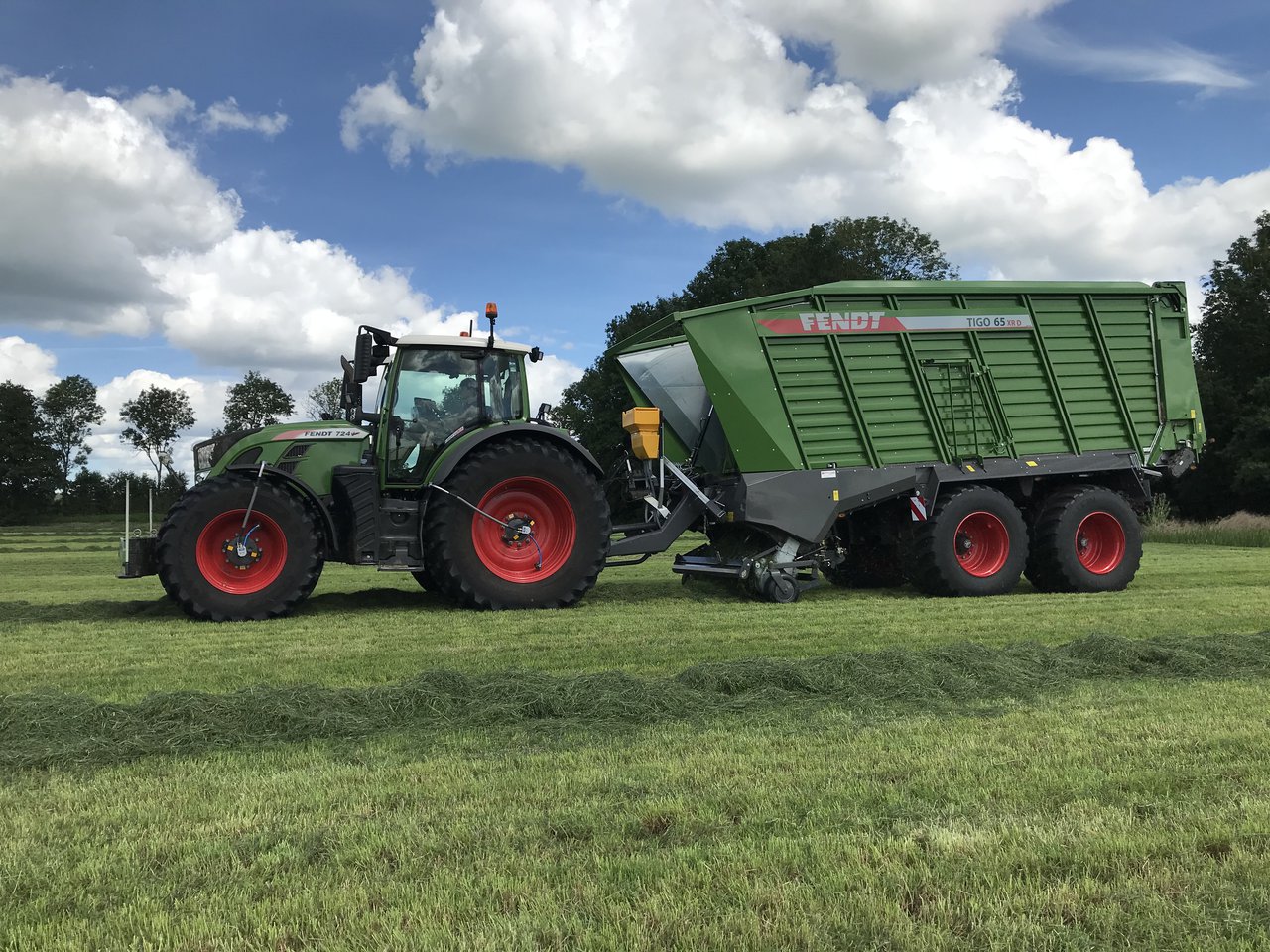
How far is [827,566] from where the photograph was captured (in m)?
10.0

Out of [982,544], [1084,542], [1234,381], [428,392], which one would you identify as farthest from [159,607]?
[1234,381]

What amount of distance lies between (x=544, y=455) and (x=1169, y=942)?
6985mm

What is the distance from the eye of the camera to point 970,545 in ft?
32.7

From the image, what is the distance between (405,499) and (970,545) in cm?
567

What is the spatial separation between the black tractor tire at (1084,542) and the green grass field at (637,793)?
11.6ft

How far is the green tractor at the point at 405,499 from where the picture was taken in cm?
786

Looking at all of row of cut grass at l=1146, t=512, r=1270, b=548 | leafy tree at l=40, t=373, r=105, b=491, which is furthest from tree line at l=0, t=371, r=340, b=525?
row of cut grass at l=1146, t=512, r=1270, b=548

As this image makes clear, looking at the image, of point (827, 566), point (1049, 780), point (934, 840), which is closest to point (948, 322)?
point (827, 566)

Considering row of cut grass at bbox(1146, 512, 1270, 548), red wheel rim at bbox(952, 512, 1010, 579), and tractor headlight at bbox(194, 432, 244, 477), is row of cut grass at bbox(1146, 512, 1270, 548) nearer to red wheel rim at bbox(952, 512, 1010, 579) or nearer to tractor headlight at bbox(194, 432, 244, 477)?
red wheel rim at bbox(952, 512, 1010, 579)

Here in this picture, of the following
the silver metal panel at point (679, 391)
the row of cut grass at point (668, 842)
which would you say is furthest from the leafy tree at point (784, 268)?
the row of cut grass at point (668, 842)

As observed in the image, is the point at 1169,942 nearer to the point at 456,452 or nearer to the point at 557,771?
the point at 557,771

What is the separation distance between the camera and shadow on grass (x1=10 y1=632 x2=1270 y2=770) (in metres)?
4.12

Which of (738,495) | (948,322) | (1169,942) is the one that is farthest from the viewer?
(948,322)

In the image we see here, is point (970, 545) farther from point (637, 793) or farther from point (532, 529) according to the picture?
point (637, 793)
